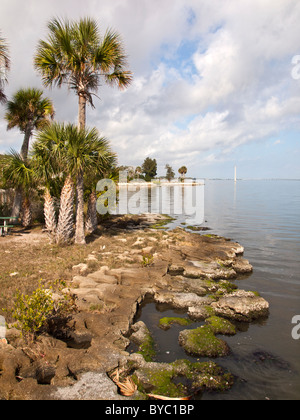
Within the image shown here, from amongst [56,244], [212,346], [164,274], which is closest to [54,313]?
[212,346]

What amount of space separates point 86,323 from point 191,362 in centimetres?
247

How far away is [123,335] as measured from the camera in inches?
232

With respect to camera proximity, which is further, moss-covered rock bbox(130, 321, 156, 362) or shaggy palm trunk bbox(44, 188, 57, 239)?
shaggy palm trunk bbox(44, 188, 57, 239)

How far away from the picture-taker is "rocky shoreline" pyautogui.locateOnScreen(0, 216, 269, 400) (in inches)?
166

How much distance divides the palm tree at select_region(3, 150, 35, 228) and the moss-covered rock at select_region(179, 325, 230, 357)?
11.7 meters

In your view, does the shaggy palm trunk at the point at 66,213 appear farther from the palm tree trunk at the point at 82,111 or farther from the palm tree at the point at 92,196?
the palm tree trunk at the point at 82,111

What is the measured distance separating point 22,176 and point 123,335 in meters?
12.0

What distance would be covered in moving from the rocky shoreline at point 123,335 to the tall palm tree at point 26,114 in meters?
10.2

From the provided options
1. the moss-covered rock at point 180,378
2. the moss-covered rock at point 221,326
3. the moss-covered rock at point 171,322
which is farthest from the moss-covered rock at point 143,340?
the moss-covered rock at point 221,326

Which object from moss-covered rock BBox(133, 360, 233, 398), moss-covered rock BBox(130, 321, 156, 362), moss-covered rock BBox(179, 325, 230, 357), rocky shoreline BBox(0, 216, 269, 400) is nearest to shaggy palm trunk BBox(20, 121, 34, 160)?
rocky shoreline BBox(0, 216, 269, 400)

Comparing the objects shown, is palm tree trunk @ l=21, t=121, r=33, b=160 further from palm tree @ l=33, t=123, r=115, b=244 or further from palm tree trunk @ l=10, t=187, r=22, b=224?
palm tree @ l=33, t=123, r=115, b=244

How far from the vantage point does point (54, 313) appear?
5855 millimetres

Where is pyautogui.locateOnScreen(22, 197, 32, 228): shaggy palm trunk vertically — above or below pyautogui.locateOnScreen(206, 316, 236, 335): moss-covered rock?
above

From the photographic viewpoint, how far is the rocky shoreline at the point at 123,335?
422 centimetres
